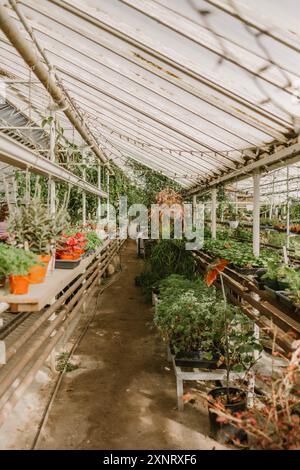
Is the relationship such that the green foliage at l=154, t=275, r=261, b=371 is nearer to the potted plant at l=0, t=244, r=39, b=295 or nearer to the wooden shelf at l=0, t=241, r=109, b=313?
the wooden shelf at l=0, t=241, r=109, b=313

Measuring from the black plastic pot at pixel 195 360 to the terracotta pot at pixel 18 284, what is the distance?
205 cm

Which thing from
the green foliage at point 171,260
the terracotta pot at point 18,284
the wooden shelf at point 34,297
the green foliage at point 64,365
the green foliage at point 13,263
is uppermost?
the green foliage at point 13,263

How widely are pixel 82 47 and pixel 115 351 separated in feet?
11.8

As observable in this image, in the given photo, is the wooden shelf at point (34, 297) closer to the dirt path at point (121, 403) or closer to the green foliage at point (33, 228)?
the green foliage at point (33, 228)

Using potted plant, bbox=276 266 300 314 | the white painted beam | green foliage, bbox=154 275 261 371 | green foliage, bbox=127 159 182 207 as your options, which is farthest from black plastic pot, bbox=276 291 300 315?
green foliage, bbox=127 159 182 207

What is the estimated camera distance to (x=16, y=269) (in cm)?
208

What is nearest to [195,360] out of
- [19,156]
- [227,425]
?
[227,425]

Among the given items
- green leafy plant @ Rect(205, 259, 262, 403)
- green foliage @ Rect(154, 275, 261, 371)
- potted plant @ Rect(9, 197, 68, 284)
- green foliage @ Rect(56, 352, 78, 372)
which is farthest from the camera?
green foliage @ Rect(56, 352, 78, 372)

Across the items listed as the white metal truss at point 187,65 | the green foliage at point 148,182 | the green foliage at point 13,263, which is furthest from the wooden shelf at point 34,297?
the green foliage at point 148,182

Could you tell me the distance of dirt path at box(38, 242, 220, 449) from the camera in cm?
308

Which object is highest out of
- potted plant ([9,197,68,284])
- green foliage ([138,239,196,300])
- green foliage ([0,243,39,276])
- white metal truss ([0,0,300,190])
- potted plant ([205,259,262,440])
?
white metal truss ([0,0,300,190])

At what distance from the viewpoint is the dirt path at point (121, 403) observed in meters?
3.08
